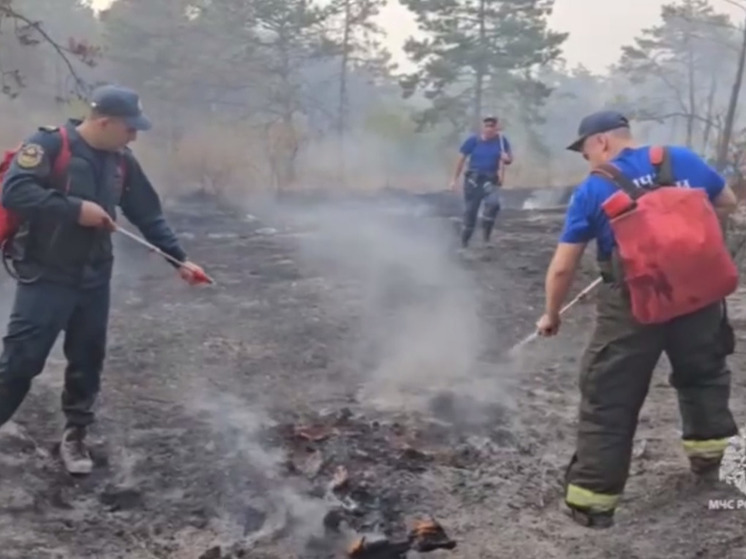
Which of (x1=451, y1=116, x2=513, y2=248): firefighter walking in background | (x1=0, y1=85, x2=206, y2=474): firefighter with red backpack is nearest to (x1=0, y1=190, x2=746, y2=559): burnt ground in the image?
(x1=0, y1=85, x2=206, y2=474): firefighter with red backpack

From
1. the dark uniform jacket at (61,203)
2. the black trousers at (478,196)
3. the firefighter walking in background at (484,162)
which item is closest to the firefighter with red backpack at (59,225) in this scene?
the dark uniform jacket at (61,203)

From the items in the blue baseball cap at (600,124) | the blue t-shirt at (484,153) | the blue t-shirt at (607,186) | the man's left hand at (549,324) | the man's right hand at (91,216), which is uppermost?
the blue baseball cap at (600,124)

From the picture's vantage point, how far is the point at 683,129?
62000 millimetres

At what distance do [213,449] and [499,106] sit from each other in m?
36.3

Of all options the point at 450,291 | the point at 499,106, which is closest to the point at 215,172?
the point at 499,106

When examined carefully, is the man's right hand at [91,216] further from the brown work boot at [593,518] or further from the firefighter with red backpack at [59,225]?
the brown work boot at [593,518]

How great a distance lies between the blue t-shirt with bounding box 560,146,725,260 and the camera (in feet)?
13.3

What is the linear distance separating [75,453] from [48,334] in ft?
2.30

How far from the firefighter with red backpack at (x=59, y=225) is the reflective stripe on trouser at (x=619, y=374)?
234 centimetres

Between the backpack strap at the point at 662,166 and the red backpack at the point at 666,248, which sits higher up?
the backpack strap at the point at 662,166

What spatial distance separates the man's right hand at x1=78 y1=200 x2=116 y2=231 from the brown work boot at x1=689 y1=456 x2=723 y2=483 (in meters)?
3.00

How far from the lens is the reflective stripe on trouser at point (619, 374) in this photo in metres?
4.13

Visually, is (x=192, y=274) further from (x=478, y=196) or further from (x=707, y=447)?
(x=478, y=196)

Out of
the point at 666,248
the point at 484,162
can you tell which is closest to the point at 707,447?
the point at 666,248
